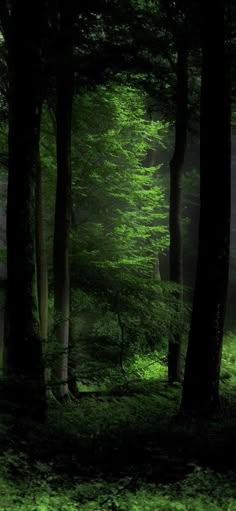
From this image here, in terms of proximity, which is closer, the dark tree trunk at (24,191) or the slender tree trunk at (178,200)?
the dark tree trunk at (24,191)

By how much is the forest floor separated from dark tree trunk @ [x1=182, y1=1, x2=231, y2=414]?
2.87 feet

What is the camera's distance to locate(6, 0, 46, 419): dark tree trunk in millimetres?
7160

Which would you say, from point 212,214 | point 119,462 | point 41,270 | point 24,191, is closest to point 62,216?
point 41,270

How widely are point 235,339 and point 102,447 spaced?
1645cm

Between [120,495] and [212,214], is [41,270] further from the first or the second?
[120,495]

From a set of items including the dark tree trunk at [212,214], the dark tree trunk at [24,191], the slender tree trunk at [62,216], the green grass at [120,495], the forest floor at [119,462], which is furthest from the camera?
the slender tree trunk at [62,216]

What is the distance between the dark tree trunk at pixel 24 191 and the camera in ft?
23.5

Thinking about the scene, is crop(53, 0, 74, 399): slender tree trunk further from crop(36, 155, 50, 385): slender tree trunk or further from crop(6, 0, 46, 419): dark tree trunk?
crop(6, 0, 46, 419): dark tree trunk

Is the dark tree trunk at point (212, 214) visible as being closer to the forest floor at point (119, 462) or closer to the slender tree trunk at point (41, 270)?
the forest floor at point (119, 462)

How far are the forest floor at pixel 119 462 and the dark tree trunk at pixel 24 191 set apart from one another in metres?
1.01

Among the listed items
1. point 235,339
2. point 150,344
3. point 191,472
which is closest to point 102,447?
point 191,472

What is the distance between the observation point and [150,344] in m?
11.6

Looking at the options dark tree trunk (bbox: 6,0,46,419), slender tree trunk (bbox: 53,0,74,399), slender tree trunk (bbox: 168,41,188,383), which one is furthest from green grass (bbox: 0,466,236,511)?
slender tree trunk (bbox: 168,41,188,383)

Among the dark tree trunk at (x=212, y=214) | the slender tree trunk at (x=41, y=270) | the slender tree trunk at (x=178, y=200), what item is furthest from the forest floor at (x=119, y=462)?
the slender tree trunk at (x=178, y=200)
